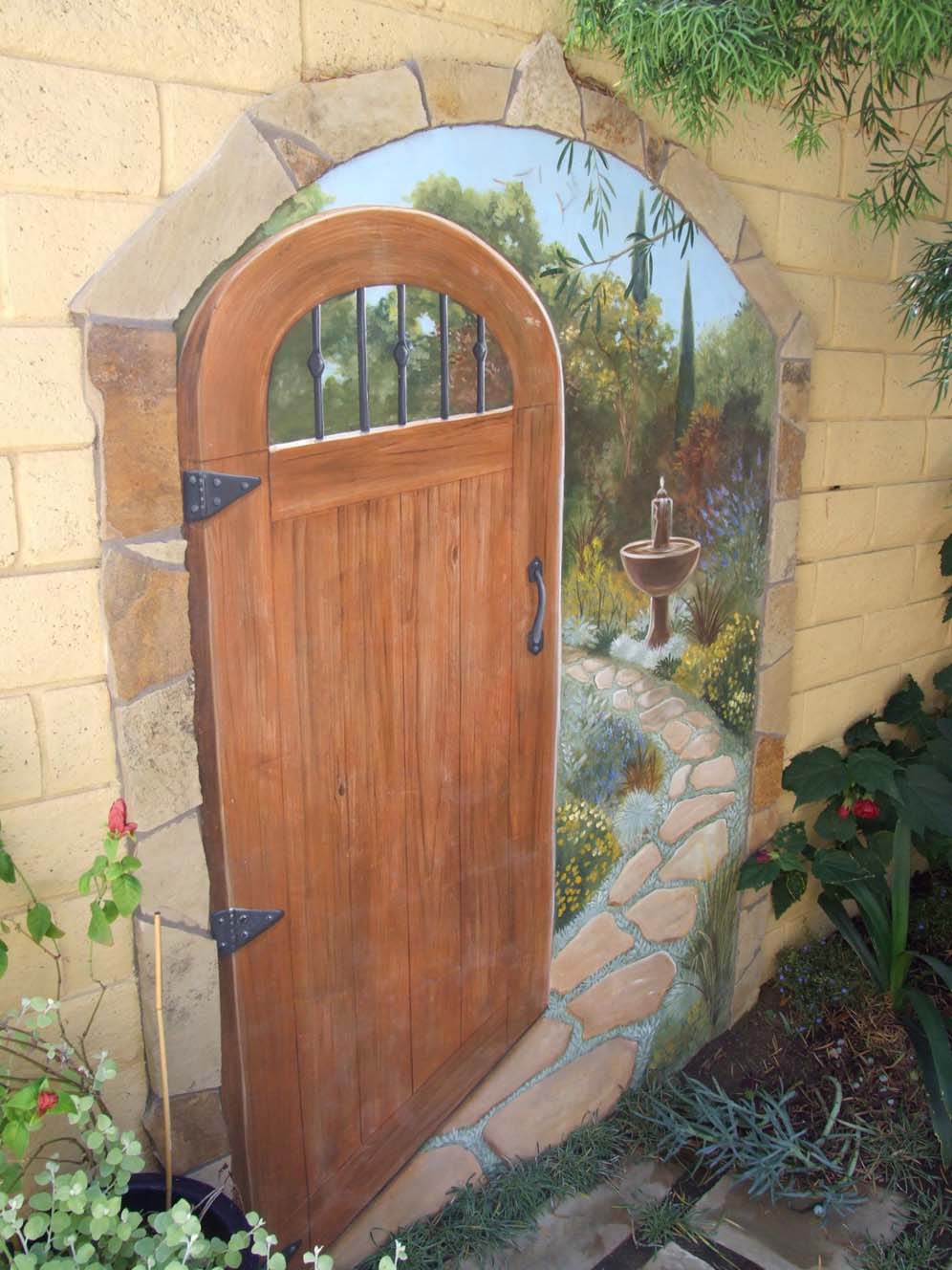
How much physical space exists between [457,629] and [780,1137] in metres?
1.80

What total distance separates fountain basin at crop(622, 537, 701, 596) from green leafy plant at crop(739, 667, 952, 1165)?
0.92m

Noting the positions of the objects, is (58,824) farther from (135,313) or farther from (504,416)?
(504,416)

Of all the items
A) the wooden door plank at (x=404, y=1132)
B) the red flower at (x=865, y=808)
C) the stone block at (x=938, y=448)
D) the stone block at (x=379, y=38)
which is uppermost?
the stone block at (x=379, y=38)

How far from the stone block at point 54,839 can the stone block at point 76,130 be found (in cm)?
105

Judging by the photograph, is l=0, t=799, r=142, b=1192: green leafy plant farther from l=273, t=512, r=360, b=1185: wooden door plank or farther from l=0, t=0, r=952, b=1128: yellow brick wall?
l=273, t=512, r=360, b=1185: wooden door plank

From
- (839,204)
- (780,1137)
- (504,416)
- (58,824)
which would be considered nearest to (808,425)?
(839,204)

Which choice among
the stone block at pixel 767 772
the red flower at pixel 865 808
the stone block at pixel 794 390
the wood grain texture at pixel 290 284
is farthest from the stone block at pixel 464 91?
the red flower at pixel 865 808

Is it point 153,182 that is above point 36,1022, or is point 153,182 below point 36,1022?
above

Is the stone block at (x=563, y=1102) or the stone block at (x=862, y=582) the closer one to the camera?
the stone block at (x=563, y=1102)

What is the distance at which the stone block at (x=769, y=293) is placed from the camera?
289 cm

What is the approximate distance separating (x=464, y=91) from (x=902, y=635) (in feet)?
8.31

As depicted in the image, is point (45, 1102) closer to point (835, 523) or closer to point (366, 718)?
point (366, 718)

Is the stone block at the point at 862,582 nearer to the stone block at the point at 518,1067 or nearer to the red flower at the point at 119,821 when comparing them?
the stone block at the point at 518,1067

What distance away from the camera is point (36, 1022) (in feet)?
5.62
